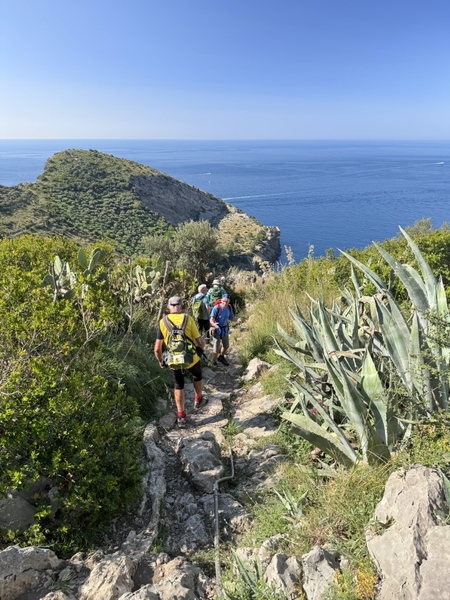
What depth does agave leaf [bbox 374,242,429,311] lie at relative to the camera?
8.48 ft

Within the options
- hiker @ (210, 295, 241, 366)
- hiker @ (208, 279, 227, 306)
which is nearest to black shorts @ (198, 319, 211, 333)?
hiker @ (208, 279, 227, 306)

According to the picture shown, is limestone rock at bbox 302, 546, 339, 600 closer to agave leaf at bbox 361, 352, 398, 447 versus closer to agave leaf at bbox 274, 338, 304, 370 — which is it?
agave leaf at bbox 361, 352, 398, 447

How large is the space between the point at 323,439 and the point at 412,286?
1.26m

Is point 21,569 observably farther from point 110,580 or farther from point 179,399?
point 179,399

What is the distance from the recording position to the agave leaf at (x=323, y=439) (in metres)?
2.68

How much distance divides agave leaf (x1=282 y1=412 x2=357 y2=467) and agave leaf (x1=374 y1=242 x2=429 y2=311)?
112 cm

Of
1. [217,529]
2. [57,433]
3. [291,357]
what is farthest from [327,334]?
[57,433]

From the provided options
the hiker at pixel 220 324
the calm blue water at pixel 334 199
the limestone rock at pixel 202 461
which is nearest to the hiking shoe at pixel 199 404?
the limestone rock at pixel 202 461

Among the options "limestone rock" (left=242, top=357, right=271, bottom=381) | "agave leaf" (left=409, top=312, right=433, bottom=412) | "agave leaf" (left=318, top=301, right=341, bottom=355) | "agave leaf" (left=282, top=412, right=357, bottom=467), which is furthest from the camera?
"limestone rock" (left=242, top=357, right=271, bottom=381)

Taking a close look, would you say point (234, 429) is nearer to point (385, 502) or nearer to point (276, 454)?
point (276, 454)

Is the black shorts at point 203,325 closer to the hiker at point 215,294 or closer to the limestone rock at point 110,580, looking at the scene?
the hiker at point 215,294

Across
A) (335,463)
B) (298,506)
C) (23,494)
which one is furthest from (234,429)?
(23,494)

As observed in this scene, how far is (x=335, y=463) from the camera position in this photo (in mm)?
2846

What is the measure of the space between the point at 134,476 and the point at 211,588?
0.90m
